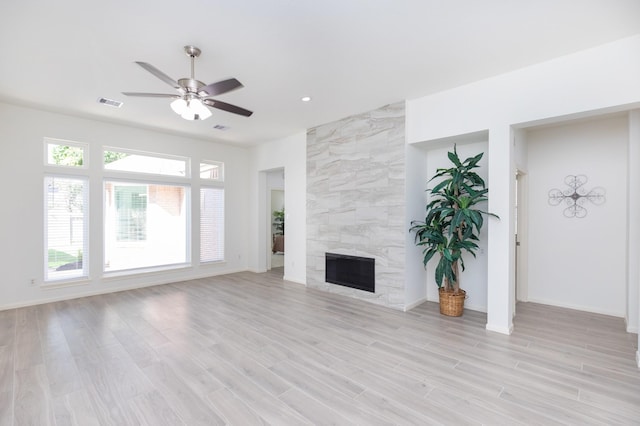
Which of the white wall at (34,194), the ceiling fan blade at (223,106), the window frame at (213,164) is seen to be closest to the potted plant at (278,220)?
the window frame at (213,164)

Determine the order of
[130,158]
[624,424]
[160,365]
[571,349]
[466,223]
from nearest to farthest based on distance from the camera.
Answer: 1. [624,424]
2. [160,365]
3. [571,349]
4. [466,223]
5. [130,158]

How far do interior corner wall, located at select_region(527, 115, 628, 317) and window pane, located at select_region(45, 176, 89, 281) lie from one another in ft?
25.4

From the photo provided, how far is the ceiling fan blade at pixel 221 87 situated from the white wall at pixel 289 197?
10.7 ft

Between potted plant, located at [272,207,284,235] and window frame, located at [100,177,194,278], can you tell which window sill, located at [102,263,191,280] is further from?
potted plant, located at [272,207,284,235]

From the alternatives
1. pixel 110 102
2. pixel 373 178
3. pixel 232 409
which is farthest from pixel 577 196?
pixel 110 102

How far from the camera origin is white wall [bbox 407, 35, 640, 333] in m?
2.86

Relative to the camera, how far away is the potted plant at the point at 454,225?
12.4ft

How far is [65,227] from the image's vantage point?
5.04 metres

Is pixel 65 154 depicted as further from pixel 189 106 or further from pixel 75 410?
pixel 75 410

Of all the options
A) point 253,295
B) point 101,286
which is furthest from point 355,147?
point 101,286

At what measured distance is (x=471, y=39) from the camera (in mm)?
2797

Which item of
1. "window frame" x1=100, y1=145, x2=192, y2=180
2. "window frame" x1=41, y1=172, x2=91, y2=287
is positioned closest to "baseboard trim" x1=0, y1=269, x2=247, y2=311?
"window frame" x1=41, y1=172, x2=91, y2=287

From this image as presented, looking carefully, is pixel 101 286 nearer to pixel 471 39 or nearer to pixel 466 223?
pixel 466 223

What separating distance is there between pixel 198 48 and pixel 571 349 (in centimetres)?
500
